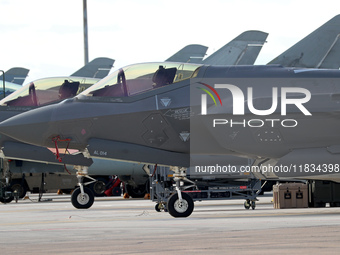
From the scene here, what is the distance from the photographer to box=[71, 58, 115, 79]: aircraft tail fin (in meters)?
39.2

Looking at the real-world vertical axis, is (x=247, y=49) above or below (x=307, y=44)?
above

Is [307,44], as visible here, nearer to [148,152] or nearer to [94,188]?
[148,152]

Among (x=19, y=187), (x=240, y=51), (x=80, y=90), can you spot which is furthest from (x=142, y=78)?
(x=240, y=51)

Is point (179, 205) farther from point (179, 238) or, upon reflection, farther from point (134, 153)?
point (179, 238)

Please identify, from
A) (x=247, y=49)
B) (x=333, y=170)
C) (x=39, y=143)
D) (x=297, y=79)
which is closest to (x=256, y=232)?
(x=333, y=170)

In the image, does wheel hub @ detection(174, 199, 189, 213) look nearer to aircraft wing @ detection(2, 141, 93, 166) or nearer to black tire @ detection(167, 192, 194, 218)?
black tire @ detection(167, 192, 194, 218)

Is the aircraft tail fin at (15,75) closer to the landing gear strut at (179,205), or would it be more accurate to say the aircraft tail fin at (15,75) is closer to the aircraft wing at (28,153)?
the aircraft wing at (28,153)

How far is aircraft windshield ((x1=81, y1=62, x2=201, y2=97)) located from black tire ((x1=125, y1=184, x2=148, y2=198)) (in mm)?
13891

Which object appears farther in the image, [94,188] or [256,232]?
[94,188]

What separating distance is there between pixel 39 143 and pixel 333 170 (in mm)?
6204

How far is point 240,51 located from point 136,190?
817cm

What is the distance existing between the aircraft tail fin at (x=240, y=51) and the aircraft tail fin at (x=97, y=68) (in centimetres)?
726

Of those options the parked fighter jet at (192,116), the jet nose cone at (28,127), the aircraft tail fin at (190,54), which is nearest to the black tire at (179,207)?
the parked fighter jet at (192,116)

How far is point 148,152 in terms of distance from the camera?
16203 millimetres
